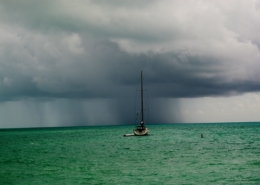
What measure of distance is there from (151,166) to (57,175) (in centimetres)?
1080

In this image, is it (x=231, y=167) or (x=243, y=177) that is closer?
(x=243, y=177)

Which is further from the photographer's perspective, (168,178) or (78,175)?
(78,175)

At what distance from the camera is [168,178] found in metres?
29.2

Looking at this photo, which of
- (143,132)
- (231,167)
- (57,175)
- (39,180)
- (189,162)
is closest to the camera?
(39,180)

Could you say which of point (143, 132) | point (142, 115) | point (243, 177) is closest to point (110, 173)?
point (243, 177)

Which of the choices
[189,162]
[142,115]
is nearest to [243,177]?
[189,162]

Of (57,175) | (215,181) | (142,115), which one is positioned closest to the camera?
(215,181)

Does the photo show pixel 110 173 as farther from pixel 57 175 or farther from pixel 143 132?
pixel 143 132

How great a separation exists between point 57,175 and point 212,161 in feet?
64.3

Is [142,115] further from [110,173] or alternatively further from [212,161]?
[110,173]

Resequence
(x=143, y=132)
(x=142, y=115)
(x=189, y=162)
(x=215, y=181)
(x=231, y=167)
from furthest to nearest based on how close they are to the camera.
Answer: (x=143, y=132), (x=142, y=115), (x=189, y=162), (x=231, y=167), (x=215, y=181)

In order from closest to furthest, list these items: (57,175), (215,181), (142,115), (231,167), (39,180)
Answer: (215,181)
(39,180)
(57,175)
(231,167)
(142,115)

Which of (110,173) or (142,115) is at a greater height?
(142,115)

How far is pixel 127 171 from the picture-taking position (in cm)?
3309
